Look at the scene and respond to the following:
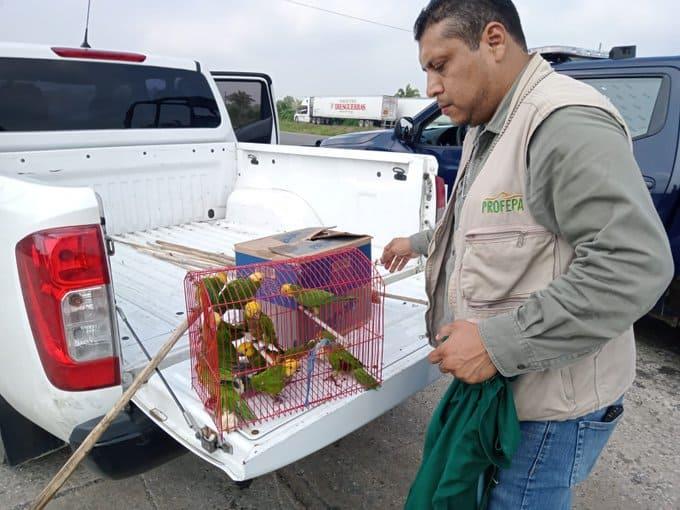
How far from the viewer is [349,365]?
6.64 feet

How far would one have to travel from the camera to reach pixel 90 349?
1775 millimetres

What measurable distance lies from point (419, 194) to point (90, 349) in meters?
1.83

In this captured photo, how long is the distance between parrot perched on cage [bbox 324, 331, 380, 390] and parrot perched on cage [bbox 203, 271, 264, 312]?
34 cm

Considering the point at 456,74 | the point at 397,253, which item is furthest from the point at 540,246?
the point at 397,253

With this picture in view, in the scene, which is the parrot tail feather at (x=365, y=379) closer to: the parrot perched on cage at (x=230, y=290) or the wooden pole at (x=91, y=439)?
the parrot perched on cage at (x=230, y=290)

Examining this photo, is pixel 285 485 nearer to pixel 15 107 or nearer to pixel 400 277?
pixel 400 277

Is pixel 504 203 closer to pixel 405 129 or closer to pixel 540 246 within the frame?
pixel 540 246

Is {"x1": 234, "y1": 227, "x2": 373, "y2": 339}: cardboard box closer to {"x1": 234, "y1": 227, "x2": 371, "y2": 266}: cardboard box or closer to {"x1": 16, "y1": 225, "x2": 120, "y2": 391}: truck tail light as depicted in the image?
{"x1": 234, "y1": 227, "x2": 371, "y2": 266}: cardboard box

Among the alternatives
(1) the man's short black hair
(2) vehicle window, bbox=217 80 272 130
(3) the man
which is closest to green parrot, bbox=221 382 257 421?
(3) the man

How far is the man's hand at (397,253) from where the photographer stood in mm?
2197

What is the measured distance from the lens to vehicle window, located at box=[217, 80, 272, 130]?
5.09 meters

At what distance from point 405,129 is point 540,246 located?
5.01 metres

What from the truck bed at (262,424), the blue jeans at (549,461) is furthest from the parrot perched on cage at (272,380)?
the blue jeans at (549,461)

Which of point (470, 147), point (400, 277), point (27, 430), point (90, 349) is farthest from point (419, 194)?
point (27, 430)
